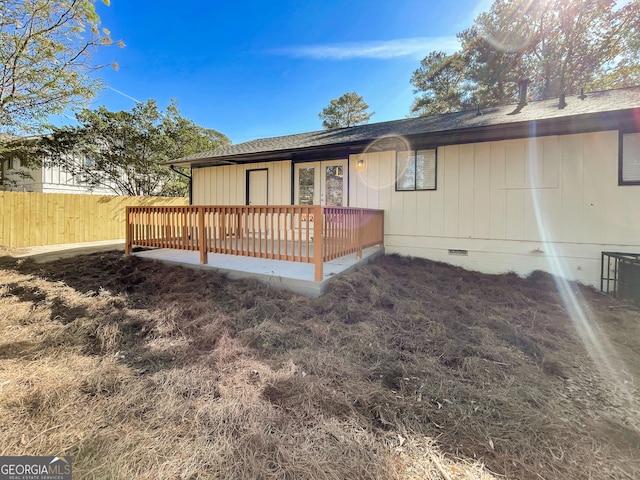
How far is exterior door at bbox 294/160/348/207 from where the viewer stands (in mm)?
7086

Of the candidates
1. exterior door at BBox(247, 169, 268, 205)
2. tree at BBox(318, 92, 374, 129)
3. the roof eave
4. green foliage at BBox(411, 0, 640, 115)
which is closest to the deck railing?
the roof eave

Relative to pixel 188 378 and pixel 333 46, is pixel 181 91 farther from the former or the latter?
pixel 188 378

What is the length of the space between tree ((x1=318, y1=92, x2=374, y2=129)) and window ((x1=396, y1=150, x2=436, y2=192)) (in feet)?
52.8

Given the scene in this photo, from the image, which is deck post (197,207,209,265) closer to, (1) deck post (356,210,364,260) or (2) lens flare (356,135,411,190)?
(1) deck post (356,210,364,260)

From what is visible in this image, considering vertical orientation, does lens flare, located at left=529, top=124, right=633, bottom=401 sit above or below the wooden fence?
below

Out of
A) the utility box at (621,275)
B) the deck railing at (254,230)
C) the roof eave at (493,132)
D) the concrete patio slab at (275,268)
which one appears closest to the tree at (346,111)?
the roof eave at (493,132)

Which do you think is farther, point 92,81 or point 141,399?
point 92,81

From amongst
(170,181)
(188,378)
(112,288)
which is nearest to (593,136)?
(188,378)

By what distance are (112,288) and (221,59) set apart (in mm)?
9944

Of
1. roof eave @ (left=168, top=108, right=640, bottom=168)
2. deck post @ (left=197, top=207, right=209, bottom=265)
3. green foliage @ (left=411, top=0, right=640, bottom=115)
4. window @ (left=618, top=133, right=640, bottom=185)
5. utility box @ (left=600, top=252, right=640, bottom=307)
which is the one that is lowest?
utility box @ (left=600, top=252, right=640, bottom=307)

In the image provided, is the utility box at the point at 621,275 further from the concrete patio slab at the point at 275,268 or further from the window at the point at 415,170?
the concrete patio slab at the point at 275,268

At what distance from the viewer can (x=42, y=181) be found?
1358 cm

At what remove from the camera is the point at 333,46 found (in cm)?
1040

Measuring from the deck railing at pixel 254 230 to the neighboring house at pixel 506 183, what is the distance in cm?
99
